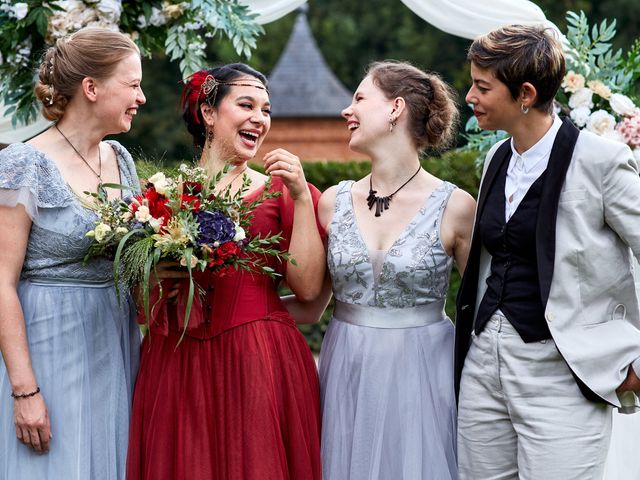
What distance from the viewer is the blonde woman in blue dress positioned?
3.90 m

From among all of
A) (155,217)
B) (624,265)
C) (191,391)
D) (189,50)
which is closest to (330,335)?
(191,391)

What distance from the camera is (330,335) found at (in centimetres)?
411

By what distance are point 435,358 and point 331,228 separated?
710mm

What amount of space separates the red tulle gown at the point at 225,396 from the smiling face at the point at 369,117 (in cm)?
62

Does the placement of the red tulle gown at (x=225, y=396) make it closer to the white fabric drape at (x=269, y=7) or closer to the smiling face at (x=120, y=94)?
the smiling face at (x=120, y=94)

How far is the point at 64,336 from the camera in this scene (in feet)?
12.2

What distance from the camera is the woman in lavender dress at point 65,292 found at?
358cm

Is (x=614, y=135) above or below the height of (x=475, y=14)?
below

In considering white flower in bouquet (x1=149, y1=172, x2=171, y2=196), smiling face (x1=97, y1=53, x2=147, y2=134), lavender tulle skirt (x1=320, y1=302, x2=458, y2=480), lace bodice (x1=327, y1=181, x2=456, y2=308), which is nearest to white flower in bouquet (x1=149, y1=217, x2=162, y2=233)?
white flower in bouquet (x1=149, y1=172, x2=171, y2=196)

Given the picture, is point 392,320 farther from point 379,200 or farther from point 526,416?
point 526,416

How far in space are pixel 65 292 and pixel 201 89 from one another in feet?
3.53

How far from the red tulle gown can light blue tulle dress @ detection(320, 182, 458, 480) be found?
0.47 feet

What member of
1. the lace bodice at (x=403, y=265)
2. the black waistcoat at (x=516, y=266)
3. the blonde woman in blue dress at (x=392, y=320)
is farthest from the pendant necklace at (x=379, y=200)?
the black waistcoat at (x=516, y=266)

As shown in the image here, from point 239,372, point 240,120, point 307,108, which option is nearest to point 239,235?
point 239,372
